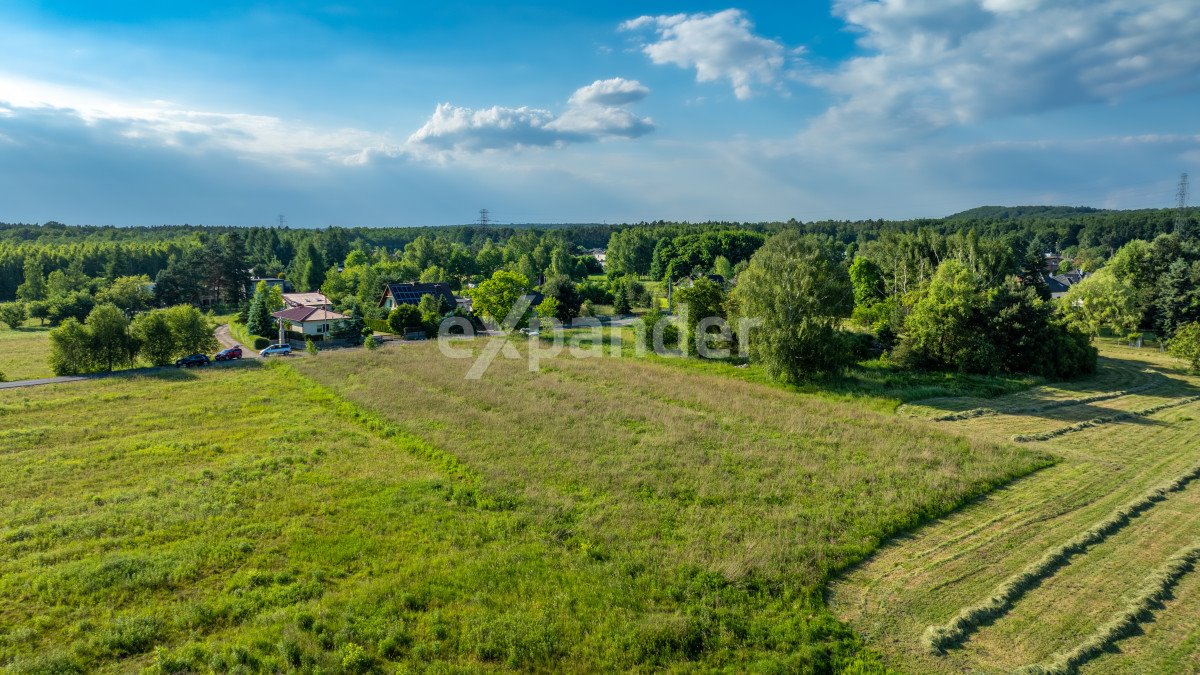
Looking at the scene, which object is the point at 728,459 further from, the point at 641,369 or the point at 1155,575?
the point at 641,369

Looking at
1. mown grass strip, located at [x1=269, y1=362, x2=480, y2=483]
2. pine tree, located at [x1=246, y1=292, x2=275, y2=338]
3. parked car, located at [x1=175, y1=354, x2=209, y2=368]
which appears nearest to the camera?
mown grass strip, located at [x1=269, y1=362, x2=480, y2=483]

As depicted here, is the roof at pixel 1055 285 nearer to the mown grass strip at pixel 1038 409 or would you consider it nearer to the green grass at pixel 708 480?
the mown grass strip at pixel 1038 409

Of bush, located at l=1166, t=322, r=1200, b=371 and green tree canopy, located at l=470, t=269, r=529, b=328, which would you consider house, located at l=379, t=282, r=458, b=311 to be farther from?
bush, located at l=1166, t=322, r=1200, b=371

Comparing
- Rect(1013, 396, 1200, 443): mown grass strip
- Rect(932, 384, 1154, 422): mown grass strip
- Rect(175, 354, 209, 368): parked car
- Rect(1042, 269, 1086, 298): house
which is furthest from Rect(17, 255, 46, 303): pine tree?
Rect(1042, 269, 1086, 298): house

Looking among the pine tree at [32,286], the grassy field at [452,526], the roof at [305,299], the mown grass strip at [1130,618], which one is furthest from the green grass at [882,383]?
the pine tree at [32,286]

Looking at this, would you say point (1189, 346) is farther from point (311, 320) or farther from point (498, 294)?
point (311, 320)

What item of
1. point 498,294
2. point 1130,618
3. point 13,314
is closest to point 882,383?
point 1130,618

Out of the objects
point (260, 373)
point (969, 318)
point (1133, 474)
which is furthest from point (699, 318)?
point (260, 373)
